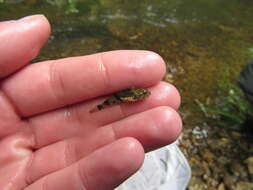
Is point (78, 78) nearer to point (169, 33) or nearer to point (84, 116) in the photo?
point (84, 116)

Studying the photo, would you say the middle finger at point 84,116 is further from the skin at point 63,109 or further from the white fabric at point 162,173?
the white fabric at point 162,173

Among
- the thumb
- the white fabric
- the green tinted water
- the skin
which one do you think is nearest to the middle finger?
the skin

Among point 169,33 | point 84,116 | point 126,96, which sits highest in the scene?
point 126,96

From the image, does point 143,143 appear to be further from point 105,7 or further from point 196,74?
point 105,7

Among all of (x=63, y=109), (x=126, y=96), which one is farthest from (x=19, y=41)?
(x=126, y=96)

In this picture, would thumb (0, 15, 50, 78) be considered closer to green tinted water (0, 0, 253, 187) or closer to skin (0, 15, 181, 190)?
skin (0, 15, 181, 190)

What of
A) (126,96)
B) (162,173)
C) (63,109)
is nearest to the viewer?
(126,96)

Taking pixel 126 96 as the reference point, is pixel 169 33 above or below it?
below

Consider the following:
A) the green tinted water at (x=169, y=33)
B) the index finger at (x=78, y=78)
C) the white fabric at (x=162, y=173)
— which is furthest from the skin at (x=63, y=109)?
the green tinted water at (x=169, y=33)

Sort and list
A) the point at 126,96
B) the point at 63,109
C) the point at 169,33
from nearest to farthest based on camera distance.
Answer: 1. the point at 126,96
2. the point at 63,109
3. the point at 169,33
